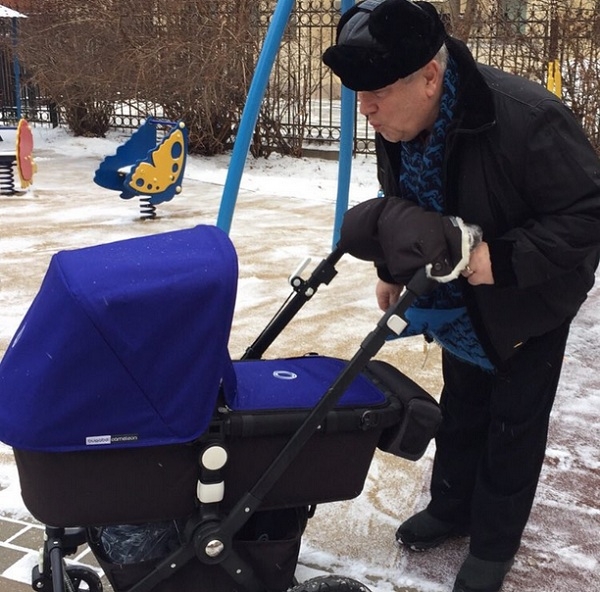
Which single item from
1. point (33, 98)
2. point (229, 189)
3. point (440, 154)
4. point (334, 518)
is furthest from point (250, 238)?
point (33, 98)

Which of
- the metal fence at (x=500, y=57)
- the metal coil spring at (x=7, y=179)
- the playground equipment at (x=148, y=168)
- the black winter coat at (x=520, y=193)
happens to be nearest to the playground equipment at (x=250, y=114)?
the black winter coat at (x=520, y=193)

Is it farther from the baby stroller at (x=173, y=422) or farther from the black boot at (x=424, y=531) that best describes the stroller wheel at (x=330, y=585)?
the black boot at (x=424, y=531)

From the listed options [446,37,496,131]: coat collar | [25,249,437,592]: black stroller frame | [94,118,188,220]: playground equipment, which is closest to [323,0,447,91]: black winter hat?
[446,37,496,131]: coat collar

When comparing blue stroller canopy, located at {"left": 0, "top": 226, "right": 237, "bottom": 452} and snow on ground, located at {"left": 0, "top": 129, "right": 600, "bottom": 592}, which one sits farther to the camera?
snow on ground, located at {"left": 0, "top": 129, "right": 600, "bottom": 592}

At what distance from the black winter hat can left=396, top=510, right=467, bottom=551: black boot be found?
4.70 ft

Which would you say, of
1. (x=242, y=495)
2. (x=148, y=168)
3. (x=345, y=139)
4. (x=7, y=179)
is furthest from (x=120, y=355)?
(x=7, y=179)

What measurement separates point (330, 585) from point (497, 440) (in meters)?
0.61

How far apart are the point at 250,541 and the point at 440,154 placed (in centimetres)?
101

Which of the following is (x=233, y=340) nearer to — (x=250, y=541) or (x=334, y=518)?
(x=334, y=518)

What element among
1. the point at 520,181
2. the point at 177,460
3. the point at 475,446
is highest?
the point at 520,181

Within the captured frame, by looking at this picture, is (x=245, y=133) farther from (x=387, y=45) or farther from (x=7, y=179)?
(x=7, y=179)

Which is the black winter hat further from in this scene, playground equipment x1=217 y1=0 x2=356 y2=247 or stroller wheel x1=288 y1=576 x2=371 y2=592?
playground equipment x1=217 y1=0 x2=356 y2=247

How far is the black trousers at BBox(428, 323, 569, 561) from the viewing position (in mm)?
2113

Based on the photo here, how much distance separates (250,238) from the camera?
22.3 feet
